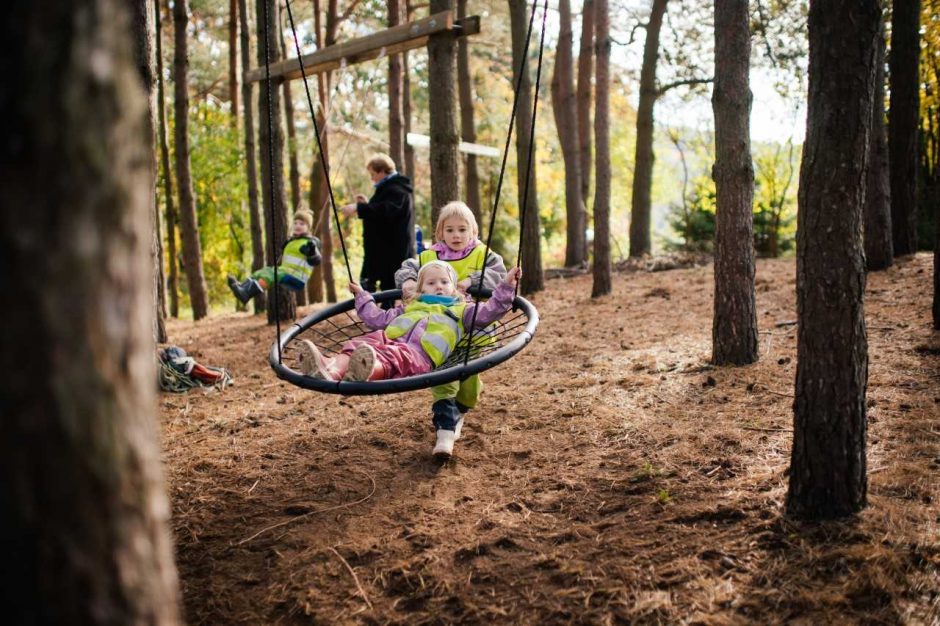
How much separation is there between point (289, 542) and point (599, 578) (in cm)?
119

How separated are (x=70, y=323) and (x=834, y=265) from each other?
229 cm

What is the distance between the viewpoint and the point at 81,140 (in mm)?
893

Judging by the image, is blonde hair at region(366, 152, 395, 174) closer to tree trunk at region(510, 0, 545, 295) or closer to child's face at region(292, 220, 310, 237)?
child's face at region(292, 220, 310, 237)

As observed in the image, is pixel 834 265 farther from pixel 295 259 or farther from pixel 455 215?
pixel 295 259

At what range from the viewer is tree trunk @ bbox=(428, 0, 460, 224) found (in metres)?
5.34

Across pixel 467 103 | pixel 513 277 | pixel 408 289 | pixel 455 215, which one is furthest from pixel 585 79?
pixel 513 277

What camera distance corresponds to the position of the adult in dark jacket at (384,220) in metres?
5.28

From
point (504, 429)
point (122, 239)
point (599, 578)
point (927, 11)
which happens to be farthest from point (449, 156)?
point (927, 11)

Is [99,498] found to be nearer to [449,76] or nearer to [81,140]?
[81,140]

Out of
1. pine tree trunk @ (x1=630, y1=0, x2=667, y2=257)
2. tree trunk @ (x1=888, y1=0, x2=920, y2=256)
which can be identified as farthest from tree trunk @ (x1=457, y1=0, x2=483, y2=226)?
tree trunk @ (x1=888, y1=0, x2=920, y2=256)

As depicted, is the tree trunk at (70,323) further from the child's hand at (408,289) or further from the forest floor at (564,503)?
the child's hand at (408,289)

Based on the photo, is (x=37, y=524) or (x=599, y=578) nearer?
(x=37, y=524)

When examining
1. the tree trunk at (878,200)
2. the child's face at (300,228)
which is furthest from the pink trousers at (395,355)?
the tree trunk at (878,200)

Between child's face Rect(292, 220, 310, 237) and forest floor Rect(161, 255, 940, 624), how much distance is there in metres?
2.03
